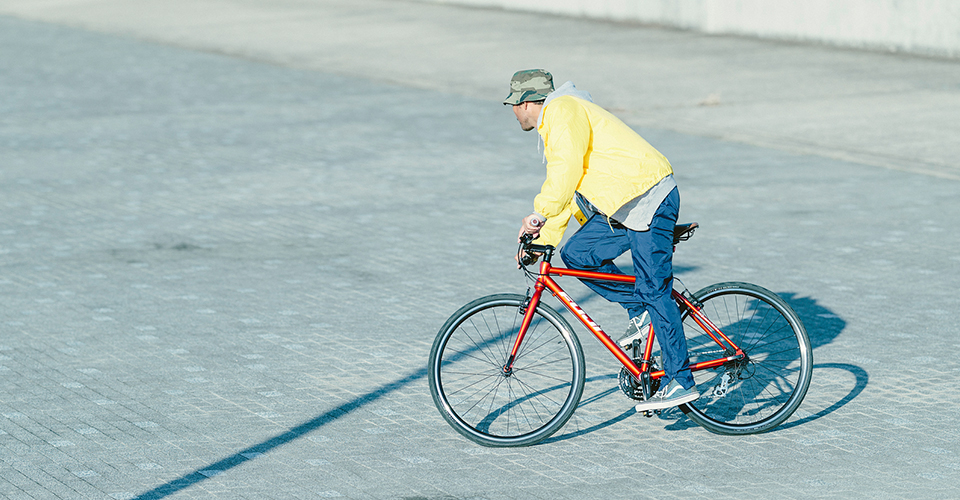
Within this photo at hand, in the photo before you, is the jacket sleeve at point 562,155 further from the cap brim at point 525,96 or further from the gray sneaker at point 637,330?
the gray sneaker at point 637,330

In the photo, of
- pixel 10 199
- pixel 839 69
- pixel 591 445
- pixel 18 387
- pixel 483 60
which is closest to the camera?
pixel 591 445

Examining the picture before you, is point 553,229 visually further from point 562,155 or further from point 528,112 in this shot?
point 528,112

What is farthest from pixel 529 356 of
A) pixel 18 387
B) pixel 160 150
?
pixel 160 150

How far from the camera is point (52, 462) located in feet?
17.4

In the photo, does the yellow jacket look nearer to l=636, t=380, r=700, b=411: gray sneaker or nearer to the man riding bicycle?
the man riding bicycle

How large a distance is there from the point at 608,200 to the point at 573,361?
722 millimetres

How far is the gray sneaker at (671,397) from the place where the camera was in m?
5.52

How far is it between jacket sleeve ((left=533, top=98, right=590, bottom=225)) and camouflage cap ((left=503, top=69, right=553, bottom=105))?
0.10 metres

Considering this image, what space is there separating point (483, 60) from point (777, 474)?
601 inches

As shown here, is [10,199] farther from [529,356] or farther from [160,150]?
[529,356]

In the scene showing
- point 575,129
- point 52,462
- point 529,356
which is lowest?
point 52,462

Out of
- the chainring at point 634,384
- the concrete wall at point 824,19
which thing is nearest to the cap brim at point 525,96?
the chainring at point 634,384

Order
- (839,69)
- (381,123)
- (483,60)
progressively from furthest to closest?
(483,60), (839,69), (381,123)

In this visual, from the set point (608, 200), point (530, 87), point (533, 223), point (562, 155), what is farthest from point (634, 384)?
point (530, 87)
